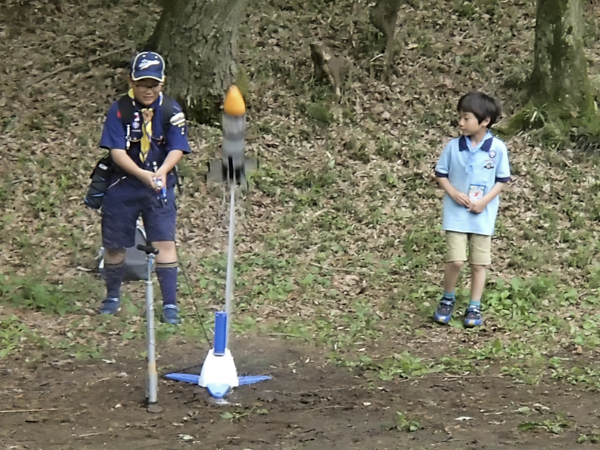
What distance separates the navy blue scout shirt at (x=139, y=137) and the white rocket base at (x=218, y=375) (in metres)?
1.51

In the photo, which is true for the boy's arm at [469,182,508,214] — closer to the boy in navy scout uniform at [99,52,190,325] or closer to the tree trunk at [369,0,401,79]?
the boy in navy scout uniform at [99,52,190,325]

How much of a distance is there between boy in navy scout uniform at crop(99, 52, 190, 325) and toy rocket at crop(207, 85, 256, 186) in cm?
89

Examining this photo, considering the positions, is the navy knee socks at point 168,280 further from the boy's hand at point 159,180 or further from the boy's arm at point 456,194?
the boy's arm at point 456,194

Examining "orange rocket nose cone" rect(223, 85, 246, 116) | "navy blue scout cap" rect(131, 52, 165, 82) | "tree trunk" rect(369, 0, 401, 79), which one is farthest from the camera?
"tree trunk" rect(369, 0, 401, 79)

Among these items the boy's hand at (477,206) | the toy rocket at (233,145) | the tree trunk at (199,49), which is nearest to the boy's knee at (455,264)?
the boy's hand at (477,206)

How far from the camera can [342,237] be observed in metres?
7.88

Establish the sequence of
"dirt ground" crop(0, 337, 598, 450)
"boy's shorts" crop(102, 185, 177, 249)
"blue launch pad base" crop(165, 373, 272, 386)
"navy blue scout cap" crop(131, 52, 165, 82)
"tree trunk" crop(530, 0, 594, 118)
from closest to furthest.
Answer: "dirt ground" crop(0, 337, 598, 450) → "blue launch pad base" crop(165, 373, 272, 386) → "navy blue scout cap" crop(131, 52, 165, 82) → "boy's shorts" crop(102, 185, 177, 249) → "tree trunk" crop(530, 0, 594, 118)

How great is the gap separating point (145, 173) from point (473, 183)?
7.77 ft

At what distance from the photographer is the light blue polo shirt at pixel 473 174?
6.12m

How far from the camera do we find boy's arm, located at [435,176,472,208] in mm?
6109

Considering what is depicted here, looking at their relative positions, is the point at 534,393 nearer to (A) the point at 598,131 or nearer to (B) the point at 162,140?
(B) the point at 162,140

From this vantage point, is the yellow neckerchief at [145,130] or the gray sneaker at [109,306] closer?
the yellow neckerchief at [145,130]

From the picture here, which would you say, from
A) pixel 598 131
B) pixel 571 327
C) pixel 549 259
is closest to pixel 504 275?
pixel 549 259

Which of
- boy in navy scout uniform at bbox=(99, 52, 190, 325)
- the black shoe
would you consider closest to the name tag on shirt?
the black shoe
